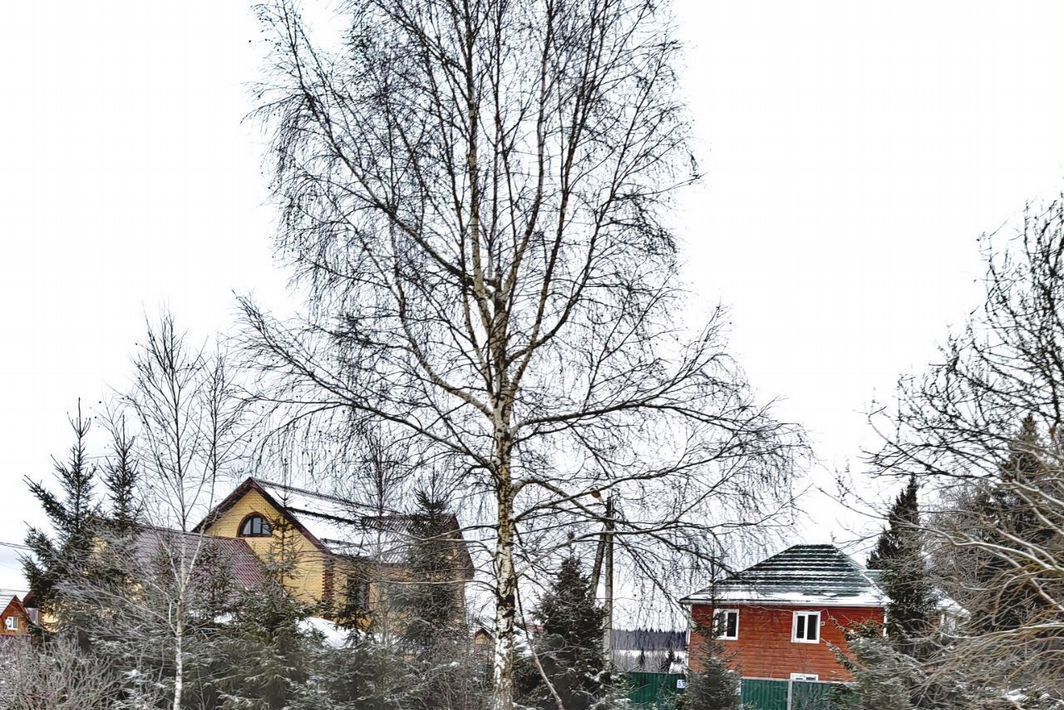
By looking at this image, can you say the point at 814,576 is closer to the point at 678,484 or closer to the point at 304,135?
the point at 678,484

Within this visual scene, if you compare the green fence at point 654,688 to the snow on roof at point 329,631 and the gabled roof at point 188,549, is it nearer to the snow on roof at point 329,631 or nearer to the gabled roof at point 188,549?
the snow on roof at point 329,631

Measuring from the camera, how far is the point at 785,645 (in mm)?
27500

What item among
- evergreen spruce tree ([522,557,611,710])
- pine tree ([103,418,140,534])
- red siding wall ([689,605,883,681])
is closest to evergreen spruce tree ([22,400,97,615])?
pine tree ([103,418,140,534])

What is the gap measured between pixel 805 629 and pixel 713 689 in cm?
1034

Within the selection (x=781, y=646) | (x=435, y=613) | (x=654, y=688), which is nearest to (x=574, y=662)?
(x=435, y=613)

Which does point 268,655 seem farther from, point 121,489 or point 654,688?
point 654,688

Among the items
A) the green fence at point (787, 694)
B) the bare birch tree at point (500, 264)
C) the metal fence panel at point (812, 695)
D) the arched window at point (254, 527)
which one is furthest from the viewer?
the arched window at point (254, 527)

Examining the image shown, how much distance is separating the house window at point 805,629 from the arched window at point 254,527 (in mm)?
16043

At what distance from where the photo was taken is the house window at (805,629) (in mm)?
26891

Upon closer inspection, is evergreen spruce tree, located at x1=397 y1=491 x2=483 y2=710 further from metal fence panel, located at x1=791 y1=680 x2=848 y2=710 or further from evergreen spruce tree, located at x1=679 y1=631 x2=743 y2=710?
metal fence panel, located at x1=791 y1=680 x2=848 y2=710

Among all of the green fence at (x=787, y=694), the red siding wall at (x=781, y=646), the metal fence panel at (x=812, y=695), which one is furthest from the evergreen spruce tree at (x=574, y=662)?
the red siding wall at (x=781, y=646)

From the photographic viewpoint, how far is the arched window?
3045 centimetres

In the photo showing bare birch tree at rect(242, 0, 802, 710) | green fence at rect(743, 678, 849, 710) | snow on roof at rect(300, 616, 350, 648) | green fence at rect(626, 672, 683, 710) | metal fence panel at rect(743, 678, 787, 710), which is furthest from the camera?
metal fence panel at rect(743, 678, 787, 710)

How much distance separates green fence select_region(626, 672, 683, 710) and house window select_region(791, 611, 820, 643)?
483cm
